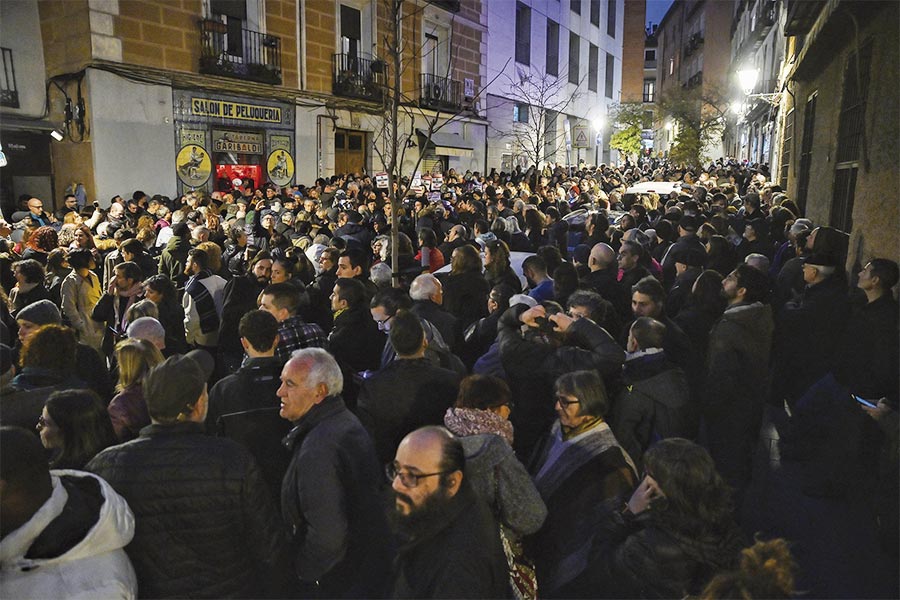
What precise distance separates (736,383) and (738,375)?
0.18 feet

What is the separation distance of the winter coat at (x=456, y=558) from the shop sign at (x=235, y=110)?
1589cm

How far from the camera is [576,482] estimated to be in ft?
9.13

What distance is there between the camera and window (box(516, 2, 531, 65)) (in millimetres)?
29312

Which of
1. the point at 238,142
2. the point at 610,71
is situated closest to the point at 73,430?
the point at 238,142

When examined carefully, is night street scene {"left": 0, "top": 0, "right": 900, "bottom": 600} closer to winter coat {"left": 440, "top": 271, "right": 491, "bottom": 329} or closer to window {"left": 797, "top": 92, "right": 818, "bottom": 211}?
winter coat {"left": 440, "top": 271, "right": 491, "bottom": 329}

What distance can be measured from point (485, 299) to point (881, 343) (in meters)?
2.90

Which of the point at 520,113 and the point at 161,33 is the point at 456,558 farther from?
the point at 520,113

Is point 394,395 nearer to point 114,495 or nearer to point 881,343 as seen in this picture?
point 114,495

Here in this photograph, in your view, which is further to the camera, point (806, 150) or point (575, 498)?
point (806, 150)

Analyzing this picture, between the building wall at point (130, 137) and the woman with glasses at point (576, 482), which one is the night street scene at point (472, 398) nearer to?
the woman with glasses at point (576, 482)

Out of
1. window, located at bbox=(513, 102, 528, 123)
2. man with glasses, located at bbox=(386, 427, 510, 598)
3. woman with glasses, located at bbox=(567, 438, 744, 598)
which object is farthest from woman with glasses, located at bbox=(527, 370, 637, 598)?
window, located at bbox=(513, 102, 528, 123)

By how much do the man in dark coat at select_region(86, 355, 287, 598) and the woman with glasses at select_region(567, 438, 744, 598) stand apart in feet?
4.31

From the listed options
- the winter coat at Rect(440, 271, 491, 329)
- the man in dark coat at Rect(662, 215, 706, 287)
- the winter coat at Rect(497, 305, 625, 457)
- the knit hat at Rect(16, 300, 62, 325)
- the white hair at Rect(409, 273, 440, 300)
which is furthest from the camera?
the man in dark coat at Rect(662, 215, 706, 287)

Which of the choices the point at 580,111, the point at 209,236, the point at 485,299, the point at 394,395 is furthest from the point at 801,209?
the point at 580,111
